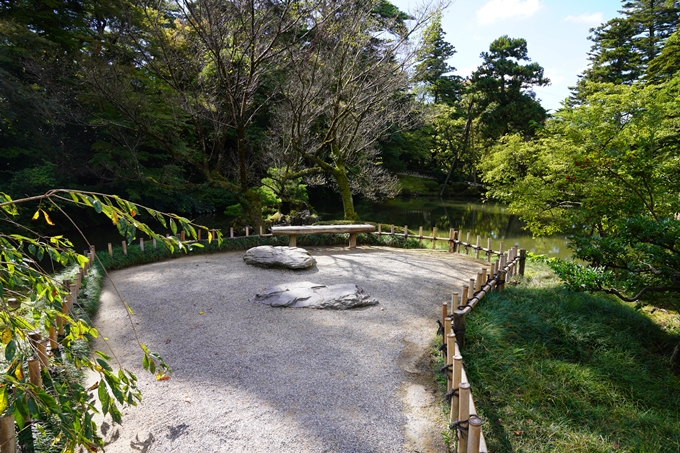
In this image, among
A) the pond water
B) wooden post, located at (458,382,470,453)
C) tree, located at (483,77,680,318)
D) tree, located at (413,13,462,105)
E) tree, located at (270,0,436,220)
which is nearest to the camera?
wooden post, located at (458,382,470,453)

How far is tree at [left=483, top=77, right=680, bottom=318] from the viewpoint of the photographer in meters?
5.08

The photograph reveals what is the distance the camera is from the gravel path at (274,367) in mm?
3299

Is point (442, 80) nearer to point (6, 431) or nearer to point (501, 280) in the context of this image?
point (501, 280)

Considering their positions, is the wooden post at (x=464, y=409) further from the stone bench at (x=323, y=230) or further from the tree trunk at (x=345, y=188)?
the tree trunk at (x=345, y=188)

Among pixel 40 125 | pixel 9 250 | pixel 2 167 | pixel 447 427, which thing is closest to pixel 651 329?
pixel 447 427

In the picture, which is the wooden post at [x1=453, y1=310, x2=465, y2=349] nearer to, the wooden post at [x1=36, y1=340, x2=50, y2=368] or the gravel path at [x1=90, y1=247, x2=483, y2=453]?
the gravel path at [x1=90, y1=247, x2=483, y2=453]

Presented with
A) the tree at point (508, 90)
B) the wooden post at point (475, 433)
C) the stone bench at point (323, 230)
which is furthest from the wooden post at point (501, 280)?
the tree at point (508, 90)

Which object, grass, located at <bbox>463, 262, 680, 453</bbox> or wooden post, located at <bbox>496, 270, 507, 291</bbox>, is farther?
wooden post, located at <bbox>496, 270, 507, 291</bbox>

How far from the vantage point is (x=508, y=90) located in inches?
954

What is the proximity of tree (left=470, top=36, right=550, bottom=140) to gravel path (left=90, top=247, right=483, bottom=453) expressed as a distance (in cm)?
1928

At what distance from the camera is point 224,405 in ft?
12.1

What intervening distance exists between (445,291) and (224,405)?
15.2 feet

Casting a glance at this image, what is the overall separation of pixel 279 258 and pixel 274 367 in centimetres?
428

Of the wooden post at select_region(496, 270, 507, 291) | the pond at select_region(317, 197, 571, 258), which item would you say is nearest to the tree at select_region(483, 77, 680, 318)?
the wooden post at select_region(496, 270, 507, 291)
